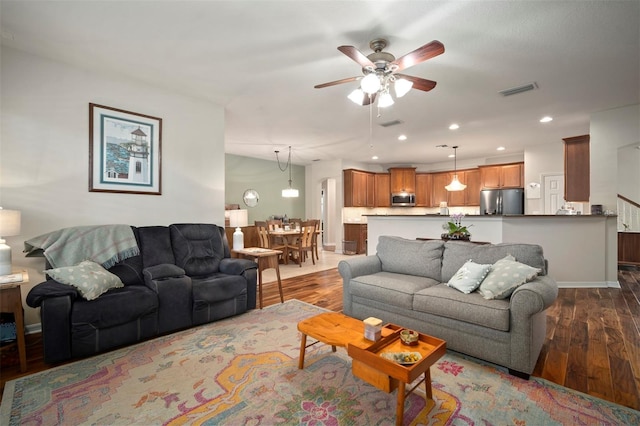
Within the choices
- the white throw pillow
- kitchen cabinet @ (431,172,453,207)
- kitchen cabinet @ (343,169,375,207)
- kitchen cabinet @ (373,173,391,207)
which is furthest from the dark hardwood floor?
kitchen cabinet @ (373,173,391,207)

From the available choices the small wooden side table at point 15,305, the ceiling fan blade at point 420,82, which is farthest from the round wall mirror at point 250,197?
the ceiling fan blade at point 420,82

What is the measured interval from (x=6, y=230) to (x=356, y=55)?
311cm

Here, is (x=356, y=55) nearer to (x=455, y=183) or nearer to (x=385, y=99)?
(x=385, y=99)

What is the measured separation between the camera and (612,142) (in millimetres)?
4578

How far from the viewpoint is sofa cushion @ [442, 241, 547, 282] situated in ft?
8.63

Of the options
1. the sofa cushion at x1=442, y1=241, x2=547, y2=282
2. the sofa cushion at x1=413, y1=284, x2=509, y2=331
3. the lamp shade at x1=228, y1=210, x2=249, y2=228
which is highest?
the lamp shade at x1=228, y1=210, x2=249, y2=228

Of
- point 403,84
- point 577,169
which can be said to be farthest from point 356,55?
point 577,169

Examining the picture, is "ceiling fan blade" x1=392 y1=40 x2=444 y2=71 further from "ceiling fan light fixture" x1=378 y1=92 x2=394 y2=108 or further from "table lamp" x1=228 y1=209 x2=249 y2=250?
"table lamp" x1=228 y1=209 x2=249 y2=250

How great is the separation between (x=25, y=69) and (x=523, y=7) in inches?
175

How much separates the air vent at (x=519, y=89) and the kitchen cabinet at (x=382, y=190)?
5412 mm

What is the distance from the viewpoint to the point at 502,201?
7.48 meters

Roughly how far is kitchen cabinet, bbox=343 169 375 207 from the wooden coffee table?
21.1 ft

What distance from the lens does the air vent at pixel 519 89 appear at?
3.65 m

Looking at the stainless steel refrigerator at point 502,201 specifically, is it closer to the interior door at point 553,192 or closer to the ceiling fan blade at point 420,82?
the interior door at point 553,192
